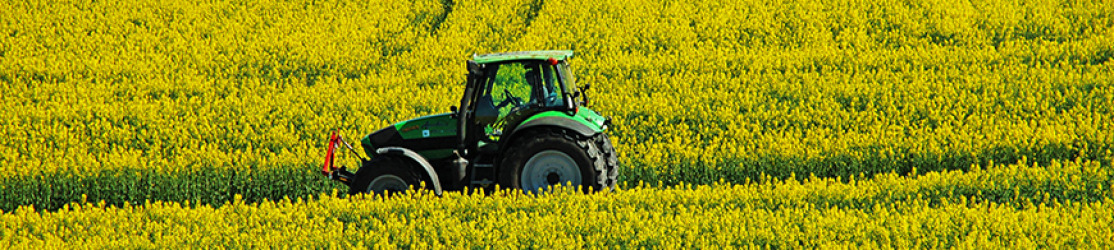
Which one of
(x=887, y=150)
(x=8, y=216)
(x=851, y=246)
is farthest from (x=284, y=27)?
(x=851, y=246)

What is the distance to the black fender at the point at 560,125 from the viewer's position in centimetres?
843

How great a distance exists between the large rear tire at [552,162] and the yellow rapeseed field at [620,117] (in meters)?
0.26

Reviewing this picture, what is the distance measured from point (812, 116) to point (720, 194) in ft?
16.7

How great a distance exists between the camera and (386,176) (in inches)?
357

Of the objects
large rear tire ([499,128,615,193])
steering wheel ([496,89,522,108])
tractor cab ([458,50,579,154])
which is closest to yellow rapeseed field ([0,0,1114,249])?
large rear tire ([499,128,615,193])

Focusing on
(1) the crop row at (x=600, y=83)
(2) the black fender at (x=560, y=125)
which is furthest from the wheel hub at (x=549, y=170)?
(1) the crop row at (x=600, y=83)

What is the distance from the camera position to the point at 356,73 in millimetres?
17516

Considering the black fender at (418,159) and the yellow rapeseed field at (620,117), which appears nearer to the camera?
the yellow rapeseed field at (620,117)

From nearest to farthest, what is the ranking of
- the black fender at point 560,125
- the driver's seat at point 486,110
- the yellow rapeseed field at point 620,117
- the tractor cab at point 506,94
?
the yellow rapeseed field at point 620,117
the black fender at point 560,125
the tractor cab at point 506,94
the driver's seat at point 486,110

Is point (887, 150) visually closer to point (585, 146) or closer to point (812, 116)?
point (812, 116)

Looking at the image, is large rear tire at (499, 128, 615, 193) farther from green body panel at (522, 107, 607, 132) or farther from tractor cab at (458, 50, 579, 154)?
tractor cab at (458, 50, 579, 154)

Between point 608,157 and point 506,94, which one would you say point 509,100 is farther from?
point 608,157

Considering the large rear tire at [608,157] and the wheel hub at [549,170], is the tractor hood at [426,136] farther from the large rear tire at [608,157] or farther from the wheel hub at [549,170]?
the large rear tire at [608,157]

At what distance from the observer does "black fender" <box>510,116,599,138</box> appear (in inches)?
332
